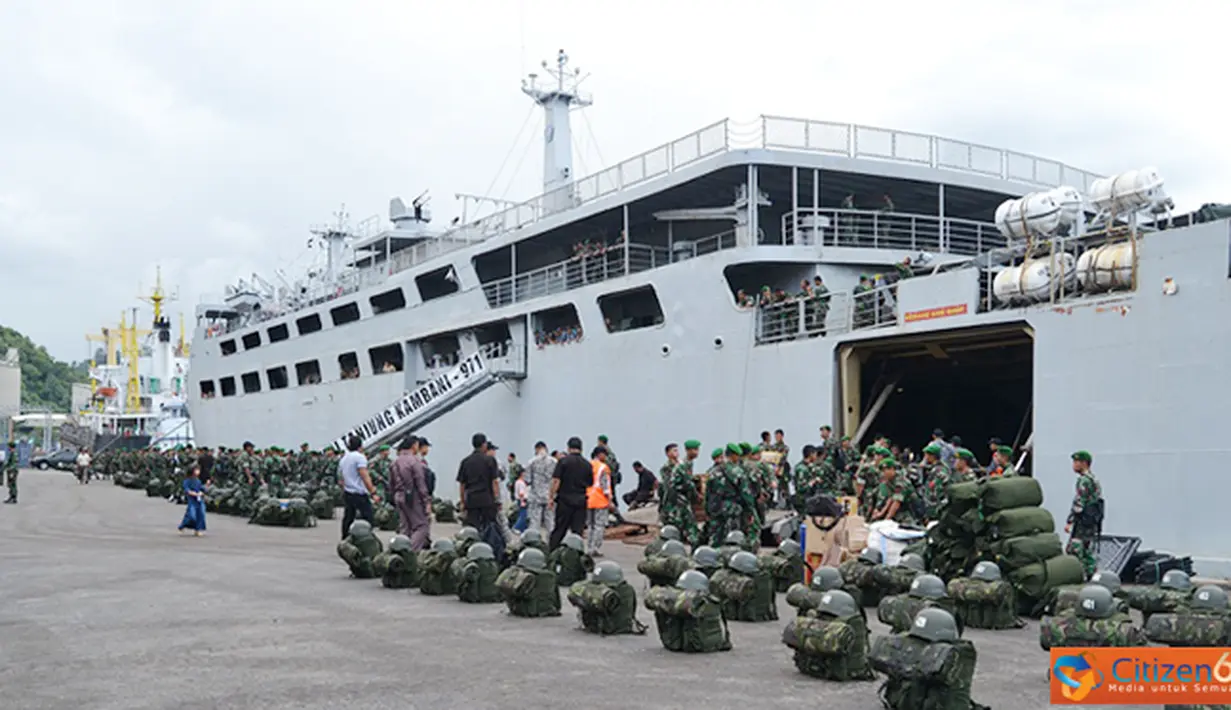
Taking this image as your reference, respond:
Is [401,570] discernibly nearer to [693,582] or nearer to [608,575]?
[608,575]

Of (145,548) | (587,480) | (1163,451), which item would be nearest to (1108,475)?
(1163,451)

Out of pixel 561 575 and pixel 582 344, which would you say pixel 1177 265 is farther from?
pixel 582 344

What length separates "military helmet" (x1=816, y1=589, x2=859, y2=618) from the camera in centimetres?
640

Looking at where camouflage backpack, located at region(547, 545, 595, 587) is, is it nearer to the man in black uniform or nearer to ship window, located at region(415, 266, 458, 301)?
the man in black uniform

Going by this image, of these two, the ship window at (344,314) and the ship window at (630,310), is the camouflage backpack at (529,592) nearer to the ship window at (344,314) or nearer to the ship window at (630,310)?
the ship window at (630,310)

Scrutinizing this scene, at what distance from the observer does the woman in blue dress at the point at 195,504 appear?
618 inches

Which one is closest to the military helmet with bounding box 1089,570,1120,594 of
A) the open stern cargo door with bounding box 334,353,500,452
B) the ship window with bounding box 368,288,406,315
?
the open stern cargo door with bounding box 334,353,500,452

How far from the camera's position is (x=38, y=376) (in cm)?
11875

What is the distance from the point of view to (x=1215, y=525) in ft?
37.2

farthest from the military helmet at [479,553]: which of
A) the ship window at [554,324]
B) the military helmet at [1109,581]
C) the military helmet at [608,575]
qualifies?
the ship window at [554,324]

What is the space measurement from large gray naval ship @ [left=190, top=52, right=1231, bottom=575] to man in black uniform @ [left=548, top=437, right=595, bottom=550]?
19.1 feet

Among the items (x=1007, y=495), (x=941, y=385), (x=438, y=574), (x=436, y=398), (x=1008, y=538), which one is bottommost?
(x=438, y=574)

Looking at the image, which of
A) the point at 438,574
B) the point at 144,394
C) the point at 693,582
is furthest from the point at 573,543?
the point at 144,394

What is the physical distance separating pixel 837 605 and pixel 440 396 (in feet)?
59.9
